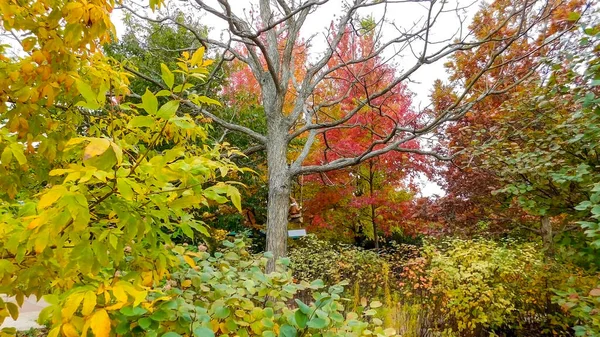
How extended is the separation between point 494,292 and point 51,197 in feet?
14.8

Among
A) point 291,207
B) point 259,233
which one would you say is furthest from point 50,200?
point 259,233

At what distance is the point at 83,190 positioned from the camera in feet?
2.91

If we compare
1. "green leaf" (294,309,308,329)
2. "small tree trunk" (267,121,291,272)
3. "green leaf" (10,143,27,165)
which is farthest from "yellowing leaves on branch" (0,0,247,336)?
"small tree trunk" (267,121,291,272)

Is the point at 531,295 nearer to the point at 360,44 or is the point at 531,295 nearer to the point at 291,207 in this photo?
the point at 291,207

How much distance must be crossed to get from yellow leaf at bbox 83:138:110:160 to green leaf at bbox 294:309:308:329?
2.38ft

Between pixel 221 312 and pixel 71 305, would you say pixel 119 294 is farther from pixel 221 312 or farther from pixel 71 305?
pixel 221 312

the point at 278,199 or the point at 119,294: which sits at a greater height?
the point at 278,199

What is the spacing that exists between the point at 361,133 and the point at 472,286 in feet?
16.6

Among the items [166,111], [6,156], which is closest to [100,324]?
[166,111]

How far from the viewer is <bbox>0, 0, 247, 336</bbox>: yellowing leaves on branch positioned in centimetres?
87

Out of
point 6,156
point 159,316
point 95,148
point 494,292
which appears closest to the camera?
point 95,148

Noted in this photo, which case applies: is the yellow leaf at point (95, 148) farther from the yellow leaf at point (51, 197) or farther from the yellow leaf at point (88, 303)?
the yellow leaf at point (88, 303)

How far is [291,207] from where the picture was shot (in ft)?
17.7

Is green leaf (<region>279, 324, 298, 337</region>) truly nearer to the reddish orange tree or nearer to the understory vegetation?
the understory vegetation
